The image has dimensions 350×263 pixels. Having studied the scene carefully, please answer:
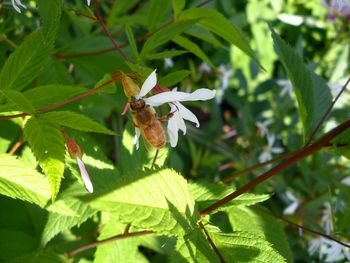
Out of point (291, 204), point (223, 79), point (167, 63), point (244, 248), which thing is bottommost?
point (291, 204)

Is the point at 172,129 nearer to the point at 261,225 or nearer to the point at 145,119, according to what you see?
the point at 145,119

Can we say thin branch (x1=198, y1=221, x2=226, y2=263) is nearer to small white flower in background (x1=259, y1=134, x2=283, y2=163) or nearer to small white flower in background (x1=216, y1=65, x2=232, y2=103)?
small white flower in background (x1=259, y1=134, x2=283, y2=163)

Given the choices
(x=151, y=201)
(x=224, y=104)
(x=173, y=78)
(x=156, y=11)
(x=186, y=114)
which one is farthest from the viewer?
(x=224, y=104)

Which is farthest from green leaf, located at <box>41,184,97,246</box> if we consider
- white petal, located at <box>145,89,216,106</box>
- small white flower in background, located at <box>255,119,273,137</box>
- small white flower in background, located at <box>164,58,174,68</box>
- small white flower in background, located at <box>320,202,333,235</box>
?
small white flower in background, located at <box>255,119,273,137</box>

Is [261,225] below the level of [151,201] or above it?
below

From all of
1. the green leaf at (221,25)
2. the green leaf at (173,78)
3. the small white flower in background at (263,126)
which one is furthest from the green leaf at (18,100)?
the small white flower in background at (263,126)

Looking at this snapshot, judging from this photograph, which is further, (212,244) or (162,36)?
(162,36)

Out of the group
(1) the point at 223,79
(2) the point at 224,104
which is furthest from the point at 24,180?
(2) the point at 224,104
